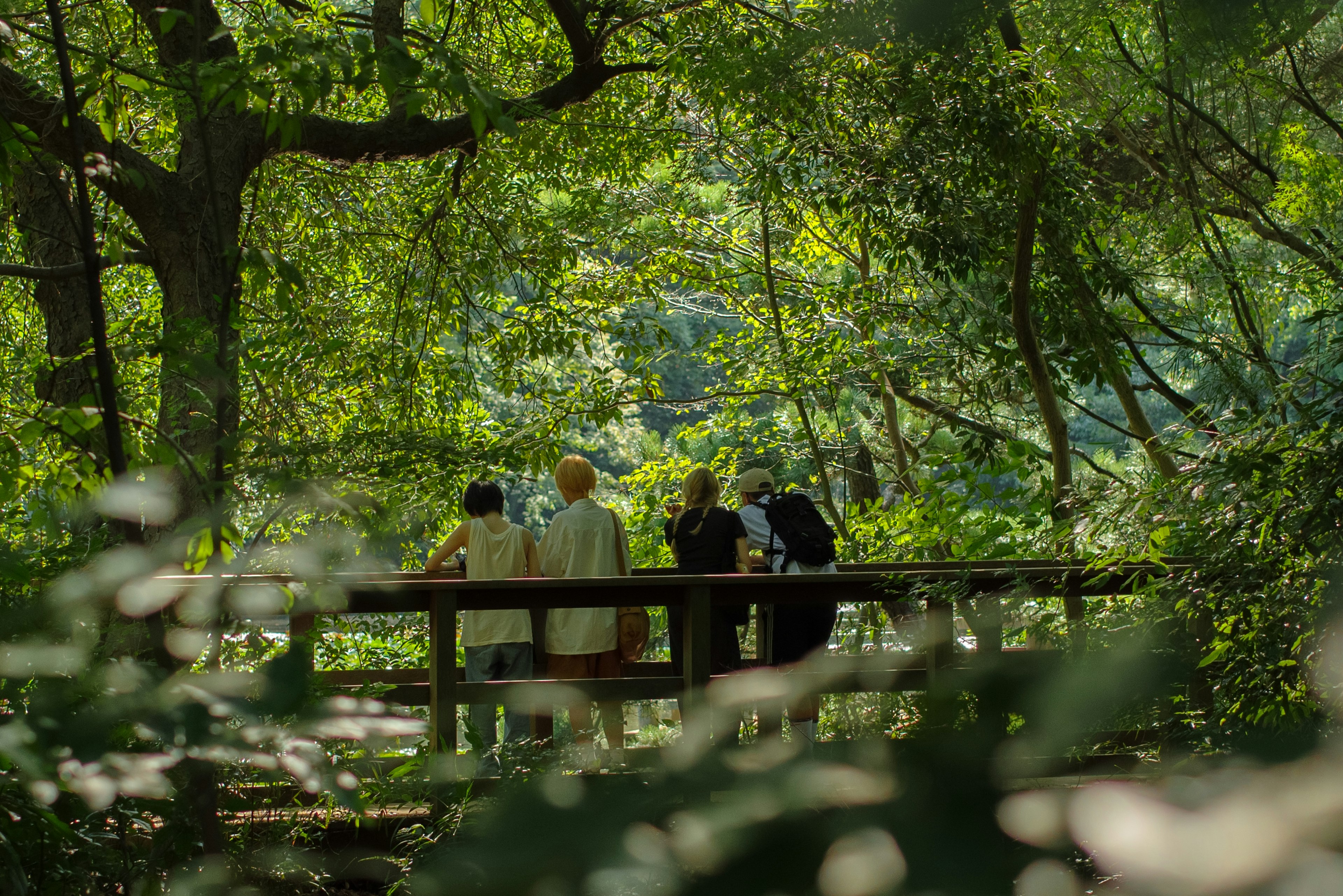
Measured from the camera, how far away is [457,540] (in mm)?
4488

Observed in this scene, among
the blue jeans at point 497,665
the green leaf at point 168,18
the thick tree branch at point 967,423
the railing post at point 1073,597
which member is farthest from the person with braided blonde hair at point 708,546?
the green leaf at point 168,18

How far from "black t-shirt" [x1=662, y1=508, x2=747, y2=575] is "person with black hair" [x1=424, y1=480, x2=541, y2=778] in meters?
0.65

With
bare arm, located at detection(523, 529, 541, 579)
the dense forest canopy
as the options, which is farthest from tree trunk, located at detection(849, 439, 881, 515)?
bare arm, located at detection(523, 529, 541, 579)

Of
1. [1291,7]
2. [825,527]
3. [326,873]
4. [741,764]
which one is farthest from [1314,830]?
[825,527]

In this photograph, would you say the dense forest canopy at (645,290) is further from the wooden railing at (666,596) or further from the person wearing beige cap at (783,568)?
the person wearing beige cap at (783,568)

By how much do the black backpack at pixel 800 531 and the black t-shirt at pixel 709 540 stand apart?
0.18m

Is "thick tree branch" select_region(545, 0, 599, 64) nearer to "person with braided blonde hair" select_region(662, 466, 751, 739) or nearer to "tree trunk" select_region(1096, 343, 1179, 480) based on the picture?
"person with braided blonde hair" select_region(662, 466, 751, 739)

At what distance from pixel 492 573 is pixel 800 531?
1.33m

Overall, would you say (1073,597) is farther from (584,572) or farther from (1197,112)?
(1197,112)

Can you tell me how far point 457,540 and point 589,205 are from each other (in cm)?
367

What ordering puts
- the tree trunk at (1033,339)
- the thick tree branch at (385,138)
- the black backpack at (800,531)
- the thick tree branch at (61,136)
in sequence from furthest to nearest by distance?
the thick tree branch at (385,138) → the tree trunk at (1033,339) → the black backpack at (800,531) → the thick tree branch at (61,136)

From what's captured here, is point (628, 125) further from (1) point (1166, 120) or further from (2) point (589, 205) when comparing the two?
(1) point (1166, 120)

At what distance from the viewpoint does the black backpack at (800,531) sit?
14.4 ft

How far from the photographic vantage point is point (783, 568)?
4.42 meters
